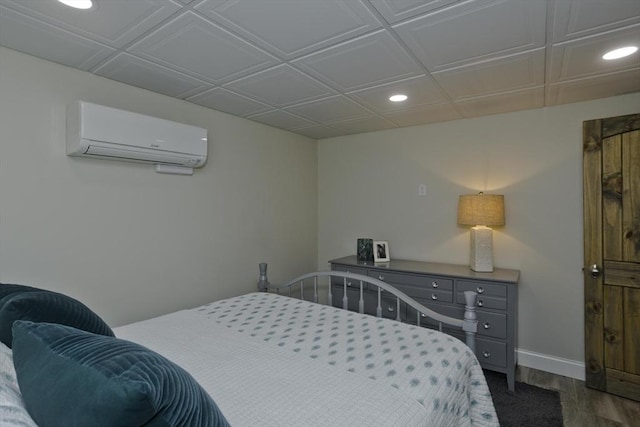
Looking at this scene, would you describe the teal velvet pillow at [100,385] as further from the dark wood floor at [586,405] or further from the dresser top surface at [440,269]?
the dark wood floor at [586,405]

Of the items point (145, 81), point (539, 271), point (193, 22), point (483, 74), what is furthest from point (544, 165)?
point (145, 81)

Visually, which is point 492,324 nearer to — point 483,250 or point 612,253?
point 483,250

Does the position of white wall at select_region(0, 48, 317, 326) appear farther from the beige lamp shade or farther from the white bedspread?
the beige lamp shade

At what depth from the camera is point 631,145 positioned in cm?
233

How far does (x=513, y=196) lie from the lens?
9.45ft

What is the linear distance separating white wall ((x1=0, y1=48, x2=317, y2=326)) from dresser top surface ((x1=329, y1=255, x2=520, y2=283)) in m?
0.97

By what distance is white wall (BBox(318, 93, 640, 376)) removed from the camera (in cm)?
265

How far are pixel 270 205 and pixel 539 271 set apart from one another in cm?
247

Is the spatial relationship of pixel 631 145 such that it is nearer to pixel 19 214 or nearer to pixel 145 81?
pixel 145 81

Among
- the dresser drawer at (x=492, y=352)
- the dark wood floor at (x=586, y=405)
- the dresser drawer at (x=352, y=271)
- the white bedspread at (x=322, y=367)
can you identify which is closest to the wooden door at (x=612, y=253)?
the dark wood floor at (x=586, y=405)

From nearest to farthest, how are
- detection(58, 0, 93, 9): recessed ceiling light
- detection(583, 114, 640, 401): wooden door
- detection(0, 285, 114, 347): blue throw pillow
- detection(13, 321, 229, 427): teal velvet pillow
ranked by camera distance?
detection(13, 321, 229, 427): teal velvet pillow → detection(0, 285, 114, 347): blue throw pillow → detection(58, 0, 93, 9): recessed ceiling light → detection(583, 114, 640, 401): wooden door

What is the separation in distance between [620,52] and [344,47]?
1508 millimetres

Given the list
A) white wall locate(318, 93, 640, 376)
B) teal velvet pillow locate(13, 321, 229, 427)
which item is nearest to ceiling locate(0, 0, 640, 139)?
white wall locate(318, 93, 640, 376)

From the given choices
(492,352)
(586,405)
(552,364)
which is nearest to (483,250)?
(492,352)
